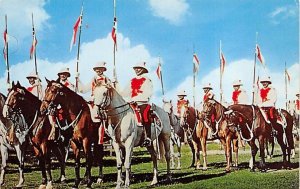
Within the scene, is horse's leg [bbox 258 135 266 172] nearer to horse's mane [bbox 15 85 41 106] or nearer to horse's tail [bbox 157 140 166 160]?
horse's tail [bbox 157 140 166 160]

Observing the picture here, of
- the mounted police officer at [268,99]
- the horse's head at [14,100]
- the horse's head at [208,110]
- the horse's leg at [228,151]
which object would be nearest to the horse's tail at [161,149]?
the horse's head at [208,110]

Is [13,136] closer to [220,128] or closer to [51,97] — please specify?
[51,97]

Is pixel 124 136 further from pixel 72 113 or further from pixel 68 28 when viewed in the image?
pixel 68 28

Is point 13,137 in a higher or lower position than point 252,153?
higher

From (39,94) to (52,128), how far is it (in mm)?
427

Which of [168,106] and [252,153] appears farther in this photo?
[252,153]

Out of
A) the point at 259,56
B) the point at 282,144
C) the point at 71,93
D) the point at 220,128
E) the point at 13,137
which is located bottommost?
the point at 282,144

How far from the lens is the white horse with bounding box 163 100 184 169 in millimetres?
7023

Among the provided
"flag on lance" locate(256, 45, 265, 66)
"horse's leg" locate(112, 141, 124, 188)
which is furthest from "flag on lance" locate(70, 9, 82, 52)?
"flag on lance" locate(256, 45, 265, 66)

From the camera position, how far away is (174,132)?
738 centimetres

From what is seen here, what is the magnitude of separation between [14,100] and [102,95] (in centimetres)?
101

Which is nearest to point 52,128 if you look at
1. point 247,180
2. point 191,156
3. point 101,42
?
point 101,42

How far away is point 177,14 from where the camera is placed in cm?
671

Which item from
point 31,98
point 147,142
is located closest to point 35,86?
point 31,98
